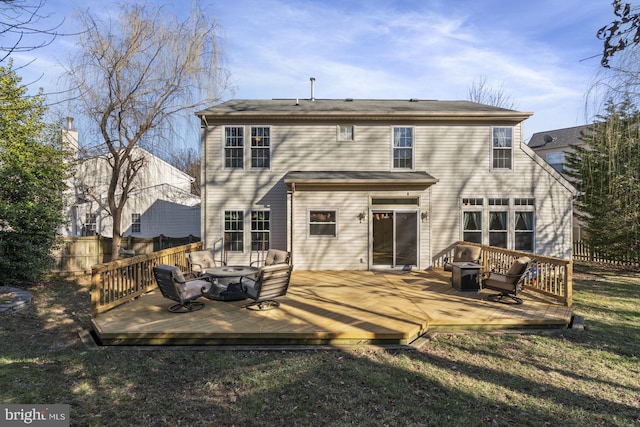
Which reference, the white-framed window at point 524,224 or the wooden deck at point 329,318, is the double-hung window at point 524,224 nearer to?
the white-framed window at point 524,224

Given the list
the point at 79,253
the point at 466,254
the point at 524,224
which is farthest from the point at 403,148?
the point at 79,253

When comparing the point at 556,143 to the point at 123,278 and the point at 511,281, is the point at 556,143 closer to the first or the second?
the point at 511,281

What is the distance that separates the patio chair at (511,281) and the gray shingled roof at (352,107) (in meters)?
6.15

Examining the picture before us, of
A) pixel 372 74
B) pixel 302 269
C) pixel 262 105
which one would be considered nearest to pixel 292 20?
pixel 262 105

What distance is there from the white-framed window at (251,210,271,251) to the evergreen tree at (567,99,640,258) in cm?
882

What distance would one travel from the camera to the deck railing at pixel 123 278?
579 cm

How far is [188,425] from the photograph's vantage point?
3111 millimetres

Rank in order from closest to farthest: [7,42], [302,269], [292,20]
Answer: [7,42] → [292,20] → [302,269]

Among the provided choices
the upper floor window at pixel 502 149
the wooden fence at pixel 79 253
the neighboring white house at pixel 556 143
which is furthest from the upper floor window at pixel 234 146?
the neighboring white house at pixel 556 143

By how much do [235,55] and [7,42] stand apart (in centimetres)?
893

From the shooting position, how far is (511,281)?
690cm

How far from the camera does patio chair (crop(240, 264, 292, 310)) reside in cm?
595

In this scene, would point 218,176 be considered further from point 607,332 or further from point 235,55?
point 607,332

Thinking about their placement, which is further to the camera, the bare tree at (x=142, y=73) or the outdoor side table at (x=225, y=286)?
the bare tree at (x=142, y=73)
